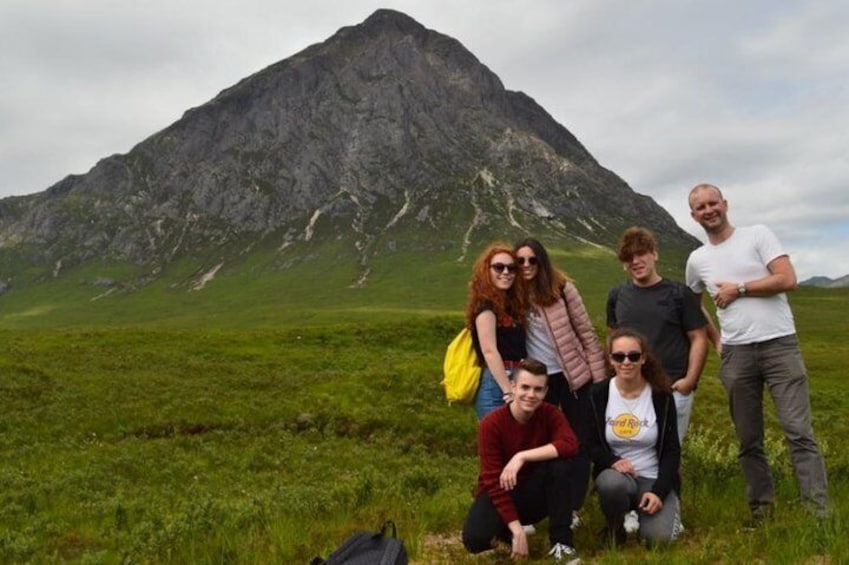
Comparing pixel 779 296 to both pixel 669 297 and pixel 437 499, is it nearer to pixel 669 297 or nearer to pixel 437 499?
pixel 669 297

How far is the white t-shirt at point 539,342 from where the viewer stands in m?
8.59

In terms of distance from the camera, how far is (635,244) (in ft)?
28.2

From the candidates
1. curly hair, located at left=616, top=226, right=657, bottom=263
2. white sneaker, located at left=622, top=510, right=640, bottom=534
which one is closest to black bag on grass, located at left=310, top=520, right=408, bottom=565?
white sneaker, located at left=622, top=510, right=640, bottom=534

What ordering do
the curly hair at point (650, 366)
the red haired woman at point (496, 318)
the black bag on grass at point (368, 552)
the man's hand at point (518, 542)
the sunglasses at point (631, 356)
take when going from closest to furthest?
the black bag on grass at point (368, 552), the man's hand at point (518, 542), the sunglasses at point (631, 356), the curly hair at point (650, 366), the red haired woman at point (496, 318)

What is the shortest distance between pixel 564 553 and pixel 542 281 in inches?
128

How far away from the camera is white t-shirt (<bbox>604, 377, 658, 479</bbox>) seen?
25.8 ft

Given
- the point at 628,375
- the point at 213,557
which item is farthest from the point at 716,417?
the point at 213,557

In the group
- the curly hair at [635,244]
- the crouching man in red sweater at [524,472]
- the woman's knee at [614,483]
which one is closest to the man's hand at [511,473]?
the crouching man in red sweater at [524,472]

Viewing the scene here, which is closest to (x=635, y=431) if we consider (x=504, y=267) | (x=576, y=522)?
(x=576, y=522)

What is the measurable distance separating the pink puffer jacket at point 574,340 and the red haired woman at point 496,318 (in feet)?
1.38

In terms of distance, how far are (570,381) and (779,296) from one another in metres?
2.73

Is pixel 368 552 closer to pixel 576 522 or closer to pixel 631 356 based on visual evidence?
pixel 576 522

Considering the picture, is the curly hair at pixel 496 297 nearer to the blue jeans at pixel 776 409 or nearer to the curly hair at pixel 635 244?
the curly hair at pixel 635 244

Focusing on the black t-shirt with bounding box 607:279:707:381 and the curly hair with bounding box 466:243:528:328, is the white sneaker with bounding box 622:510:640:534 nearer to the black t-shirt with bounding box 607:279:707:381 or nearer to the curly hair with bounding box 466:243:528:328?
the black t-shirt with bounding box 607:279:707:381
